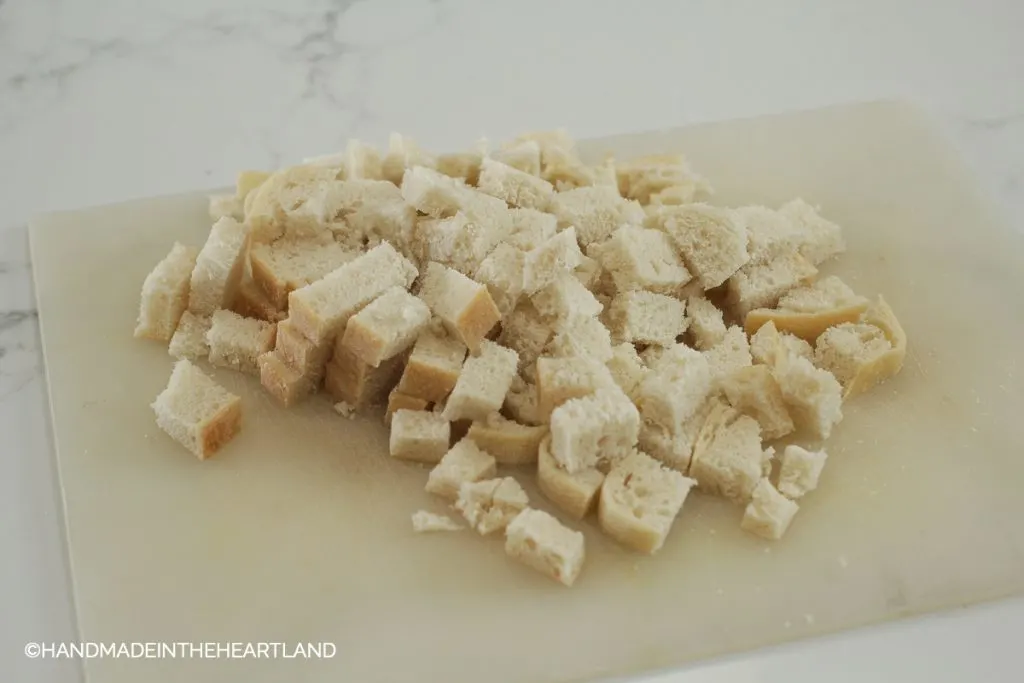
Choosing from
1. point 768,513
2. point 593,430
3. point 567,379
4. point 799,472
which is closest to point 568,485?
point 593,430

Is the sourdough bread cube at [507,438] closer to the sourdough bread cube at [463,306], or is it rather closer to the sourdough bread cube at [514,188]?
the sourdough bread cube at [463,306]

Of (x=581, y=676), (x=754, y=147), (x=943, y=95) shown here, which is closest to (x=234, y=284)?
(x=581, y=676)

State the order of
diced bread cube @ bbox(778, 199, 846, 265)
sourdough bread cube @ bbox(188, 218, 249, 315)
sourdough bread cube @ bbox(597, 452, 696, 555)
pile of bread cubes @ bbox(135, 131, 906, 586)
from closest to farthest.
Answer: sourdough bread cube @ bbox(597, 452, 696, 555), pile of bread cubes @ bbox(135, 131, 906, 586), sourdough bread cube @ bbox(188, 218, 249, 315), diced bread cube @ bbox(778, 199, 846, 265)

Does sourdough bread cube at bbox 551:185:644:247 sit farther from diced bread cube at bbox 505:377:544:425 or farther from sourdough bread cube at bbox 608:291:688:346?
diced bread cube at bbox 505:377:544:425

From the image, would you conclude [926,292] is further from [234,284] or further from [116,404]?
[116,404]

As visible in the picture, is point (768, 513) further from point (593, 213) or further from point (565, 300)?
point (593, 213)

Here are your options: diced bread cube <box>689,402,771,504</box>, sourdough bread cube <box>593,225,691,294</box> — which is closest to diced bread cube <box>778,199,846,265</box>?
sourdough bread cube <box>593,225,691,294</box>
